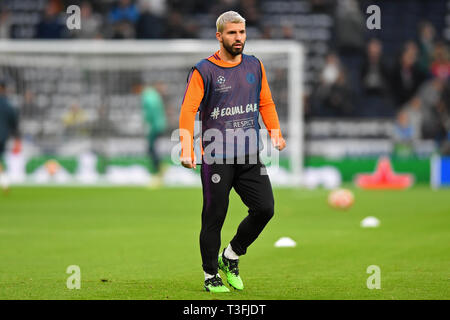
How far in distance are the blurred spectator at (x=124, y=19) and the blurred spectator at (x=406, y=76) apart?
7.31m

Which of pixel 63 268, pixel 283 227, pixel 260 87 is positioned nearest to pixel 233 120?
pixel 260 87

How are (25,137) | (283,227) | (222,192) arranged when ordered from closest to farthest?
1. (222,192)
2. (283,227)
3. (25,137)

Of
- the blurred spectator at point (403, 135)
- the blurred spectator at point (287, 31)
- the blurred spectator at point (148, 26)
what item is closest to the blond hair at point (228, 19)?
the blurred spectator at point (403, 135)

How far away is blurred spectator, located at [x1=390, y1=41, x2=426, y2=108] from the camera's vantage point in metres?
24.8

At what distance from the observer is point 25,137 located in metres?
23.2

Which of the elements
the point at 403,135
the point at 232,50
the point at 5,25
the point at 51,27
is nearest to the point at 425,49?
the point at 403,135

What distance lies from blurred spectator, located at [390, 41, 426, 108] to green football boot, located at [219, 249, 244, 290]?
59.1 ft

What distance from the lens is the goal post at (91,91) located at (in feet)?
75.4

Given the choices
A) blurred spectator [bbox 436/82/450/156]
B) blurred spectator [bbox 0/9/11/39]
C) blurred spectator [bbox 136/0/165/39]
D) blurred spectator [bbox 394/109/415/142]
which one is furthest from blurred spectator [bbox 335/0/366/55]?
blurred spectator [bbox 0/9/11/39]

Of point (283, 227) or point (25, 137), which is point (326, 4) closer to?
point (25, 137)

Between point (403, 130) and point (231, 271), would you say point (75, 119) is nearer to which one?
point (403, 130)

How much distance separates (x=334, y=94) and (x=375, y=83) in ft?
4.04

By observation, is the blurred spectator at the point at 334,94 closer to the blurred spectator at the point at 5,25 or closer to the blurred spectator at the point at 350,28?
the blurred spectator at the point at 350,28

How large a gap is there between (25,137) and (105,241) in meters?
12.6
